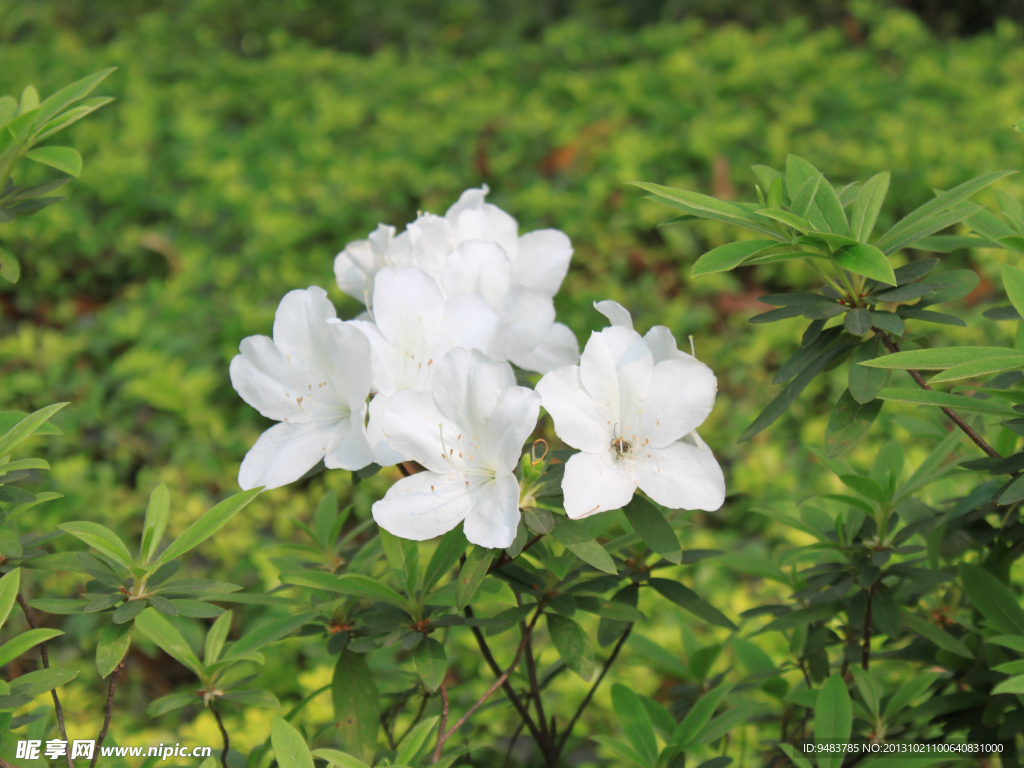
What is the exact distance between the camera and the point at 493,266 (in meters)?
1.08

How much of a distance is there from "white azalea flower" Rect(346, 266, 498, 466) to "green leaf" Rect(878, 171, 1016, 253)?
0.49 m

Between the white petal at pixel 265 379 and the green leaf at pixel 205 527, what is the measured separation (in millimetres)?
133

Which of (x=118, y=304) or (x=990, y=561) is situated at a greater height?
(x=990, y=561)

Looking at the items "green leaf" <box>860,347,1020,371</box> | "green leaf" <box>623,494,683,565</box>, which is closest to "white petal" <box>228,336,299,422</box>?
"green leaf" <box>623,494,683,565</box>

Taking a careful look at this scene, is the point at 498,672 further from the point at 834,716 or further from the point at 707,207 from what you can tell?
the point at 707,207

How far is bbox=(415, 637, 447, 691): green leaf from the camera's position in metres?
0.96

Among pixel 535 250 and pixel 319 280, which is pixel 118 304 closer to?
pixel 319 280

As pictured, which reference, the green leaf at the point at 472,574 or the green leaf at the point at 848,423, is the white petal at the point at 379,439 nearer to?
the green leaf at the point at 472,574

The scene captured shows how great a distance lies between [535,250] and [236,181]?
3182 millimetres

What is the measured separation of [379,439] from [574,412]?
0.23 m

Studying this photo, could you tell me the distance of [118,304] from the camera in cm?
341

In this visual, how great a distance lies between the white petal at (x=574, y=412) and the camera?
0.88m

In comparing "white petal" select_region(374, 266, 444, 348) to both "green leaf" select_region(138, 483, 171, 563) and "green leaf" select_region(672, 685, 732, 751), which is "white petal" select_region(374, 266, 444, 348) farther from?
"green leaf" select_region(672, 685, 732, 751)

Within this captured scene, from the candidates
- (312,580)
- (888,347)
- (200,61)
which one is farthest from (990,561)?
(200,61)
